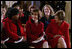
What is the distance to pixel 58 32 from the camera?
2.80ft

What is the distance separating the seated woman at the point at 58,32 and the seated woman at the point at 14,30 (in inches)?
7.9

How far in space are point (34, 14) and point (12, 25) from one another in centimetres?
16

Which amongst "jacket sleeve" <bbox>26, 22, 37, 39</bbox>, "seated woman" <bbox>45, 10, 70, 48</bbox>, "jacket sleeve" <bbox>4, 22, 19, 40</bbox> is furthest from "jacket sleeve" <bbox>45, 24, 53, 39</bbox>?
"jacket sleeve" <bbox>4, 22, 19, 40</bbox>

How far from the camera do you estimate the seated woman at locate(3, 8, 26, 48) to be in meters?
0.59

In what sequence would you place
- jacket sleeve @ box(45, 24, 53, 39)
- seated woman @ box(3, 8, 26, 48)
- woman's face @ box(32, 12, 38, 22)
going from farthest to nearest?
jacket sleeve @ box(45, 24, 53, 39)
woman's face @ box(32, 12, 38, 22)
seated woman @ box(3, 8, 26, 48)

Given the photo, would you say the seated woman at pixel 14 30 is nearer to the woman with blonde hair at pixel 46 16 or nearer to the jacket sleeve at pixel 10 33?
the jacket sleeve at pixel 10 33

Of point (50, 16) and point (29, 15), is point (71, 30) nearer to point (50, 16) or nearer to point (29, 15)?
point (50, 16)

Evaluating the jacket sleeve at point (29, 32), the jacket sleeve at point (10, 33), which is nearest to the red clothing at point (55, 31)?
the jacket sleeve at point (29, 32)

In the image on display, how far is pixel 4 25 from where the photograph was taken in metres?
0.60

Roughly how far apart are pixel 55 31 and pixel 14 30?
30cm

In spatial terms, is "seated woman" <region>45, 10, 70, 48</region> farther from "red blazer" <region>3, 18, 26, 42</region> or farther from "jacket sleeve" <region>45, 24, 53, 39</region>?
"red blazer" <region>3, 18, 26, 42</region>

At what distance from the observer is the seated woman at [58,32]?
32.9 inches

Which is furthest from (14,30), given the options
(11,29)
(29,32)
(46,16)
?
(46,16)

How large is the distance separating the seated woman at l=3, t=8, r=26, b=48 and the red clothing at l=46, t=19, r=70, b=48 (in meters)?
0.19
